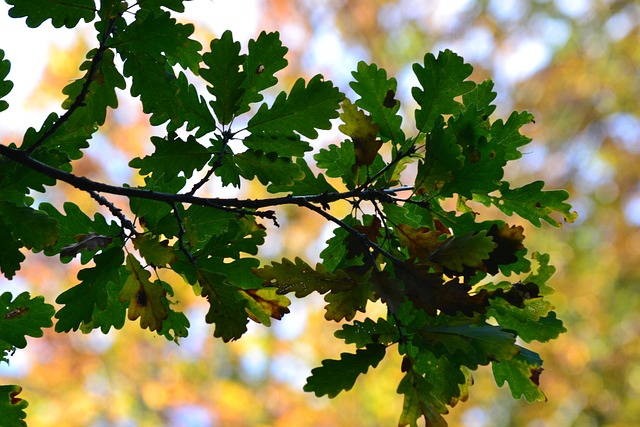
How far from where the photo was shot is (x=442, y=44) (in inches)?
286

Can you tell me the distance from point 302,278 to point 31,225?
288 mm

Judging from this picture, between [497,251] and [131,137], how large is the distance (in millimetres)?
6192

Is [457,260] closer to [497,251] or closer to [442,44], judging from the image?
[497,251]

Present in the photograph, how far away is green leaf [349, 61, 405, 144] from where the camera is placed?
0.86 meters

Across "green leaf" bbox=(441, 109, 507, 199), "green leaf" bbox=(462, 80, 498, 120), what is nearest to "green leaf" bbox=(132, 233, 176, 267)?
"green leaf" bbox=(441, 109, 507, 199)

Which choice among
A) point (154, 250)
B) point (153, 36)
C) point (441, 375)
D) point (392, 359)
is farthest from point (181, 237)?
point (392, 359)

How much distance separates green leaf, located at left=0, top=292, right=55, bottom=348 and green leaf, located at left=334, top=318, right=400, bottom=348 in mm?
412

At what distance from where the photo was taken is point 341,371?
778 millimetres

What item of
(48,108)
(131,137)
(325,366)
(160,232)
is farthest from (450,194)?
(48,108)

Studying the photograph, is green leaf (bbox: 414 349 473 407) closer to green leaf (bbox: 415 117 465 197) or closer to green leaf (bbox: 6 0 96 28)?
green leaf (bbox: 415 117 465 197)

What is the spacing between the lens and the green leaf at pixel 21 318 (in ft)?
3.05

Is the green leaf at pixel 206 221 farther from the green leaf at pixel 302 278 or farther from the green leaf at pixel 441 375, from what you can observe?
the green leaf at pixel 441 375

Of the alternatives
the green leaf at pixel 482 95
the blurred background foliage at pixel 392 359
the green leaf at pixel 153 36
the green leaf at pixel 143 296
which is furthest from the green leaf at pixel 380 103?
the blurred background foliage at pixel 392 359

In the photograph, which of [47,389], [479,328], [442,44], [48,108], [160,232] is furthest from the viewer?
[442,44]
